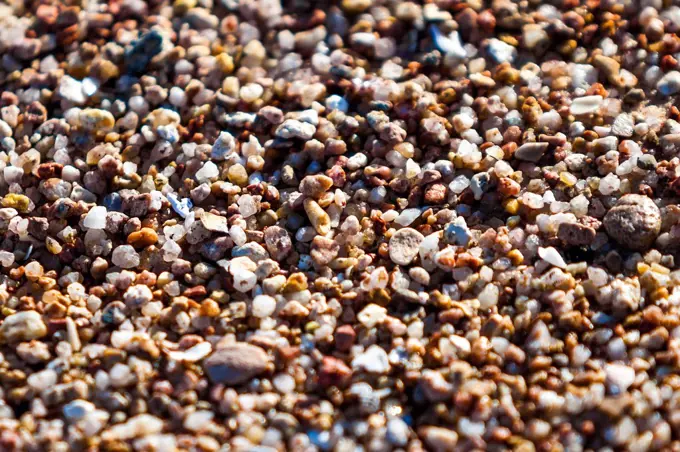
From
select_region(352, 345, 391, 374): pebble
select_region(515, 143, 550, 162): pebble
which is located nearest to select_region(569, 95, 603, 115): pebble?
select_region(515, 143, 550, 162): pebble

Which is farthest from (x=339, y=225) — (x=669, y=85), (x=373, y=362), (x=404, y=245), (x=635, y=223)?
(x=669, y=85)

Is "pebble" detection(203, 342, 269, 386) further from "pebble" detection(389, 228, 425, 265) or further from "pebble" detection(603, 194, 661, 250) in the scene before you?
"pebble" detection(603, 194, 661, 250)

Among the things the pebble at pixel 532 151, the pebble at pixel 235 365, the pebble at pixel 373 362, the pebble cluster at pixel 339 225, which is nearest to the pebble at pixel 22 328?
the pebble cluster at pixel 339 225

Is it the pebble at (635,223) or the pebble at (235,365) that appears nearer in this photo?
the pebble at (235,365)

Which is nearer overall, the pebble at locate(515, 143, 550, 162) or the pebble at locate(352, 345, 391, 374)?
the pebble at locate(352, 345, 391, 374)

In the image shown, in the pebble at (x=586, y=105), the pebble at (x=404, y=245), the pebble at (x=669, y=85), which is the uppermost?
the pebble at (x=669, y=85)

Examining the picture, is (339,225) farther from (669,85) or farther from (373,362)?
(669,85)

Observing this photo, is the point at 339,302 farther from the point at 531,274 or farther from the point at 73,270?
the point at 73,270

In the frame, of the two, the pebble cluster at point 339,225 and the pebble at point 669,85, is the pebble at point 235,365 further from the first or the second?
the pebble at point 669,85

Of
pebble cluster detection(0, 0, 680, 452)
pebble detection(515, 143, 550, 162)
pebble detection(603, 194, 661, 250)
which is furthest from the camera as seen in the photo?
pebble detection(515, 143, 550, 162)
